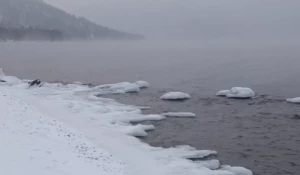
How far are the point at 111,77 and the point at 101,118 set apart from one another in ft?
110

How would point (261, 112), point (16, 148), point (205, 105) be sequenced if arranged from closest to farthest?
point (16, 148) < point (261, 112) < point (205, 105)

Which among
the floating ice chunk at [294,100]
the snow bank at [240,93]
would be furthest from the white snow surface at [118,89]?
the floating ice chunk at [294,100]

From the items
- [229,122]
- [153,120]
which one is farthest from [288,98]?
[153,120]

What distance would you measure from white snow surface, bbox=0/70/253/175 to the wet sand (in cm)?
155

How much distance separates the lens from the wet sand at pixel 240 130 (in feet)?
70.8

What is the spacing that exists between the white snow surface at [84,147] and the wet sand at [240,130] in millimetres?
1547

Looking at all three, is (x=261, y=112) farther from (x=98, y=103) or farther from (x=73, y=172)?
(x=73, y=172)

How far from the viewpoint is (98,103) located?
122ft

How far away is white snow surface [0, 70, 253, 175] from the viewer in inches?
640

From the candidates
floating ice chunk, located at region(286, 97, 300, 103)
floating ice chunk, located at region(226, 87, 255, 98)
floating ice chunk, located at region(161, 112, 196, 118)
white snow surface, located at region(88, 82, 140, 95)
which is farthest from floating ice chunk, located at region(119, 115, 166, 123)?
floating ice chunk, located at region(286, 97, 300, 103)

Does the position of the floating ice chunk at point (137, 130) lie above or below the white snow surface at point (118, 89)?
below

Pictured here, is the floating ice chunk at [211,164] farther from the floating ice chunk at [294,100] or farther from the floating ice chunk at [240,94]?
the floating ice chunk at [240,94]

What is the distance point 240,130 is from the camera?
90.1 feet

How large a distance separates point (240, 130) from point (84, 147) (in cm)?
1296
